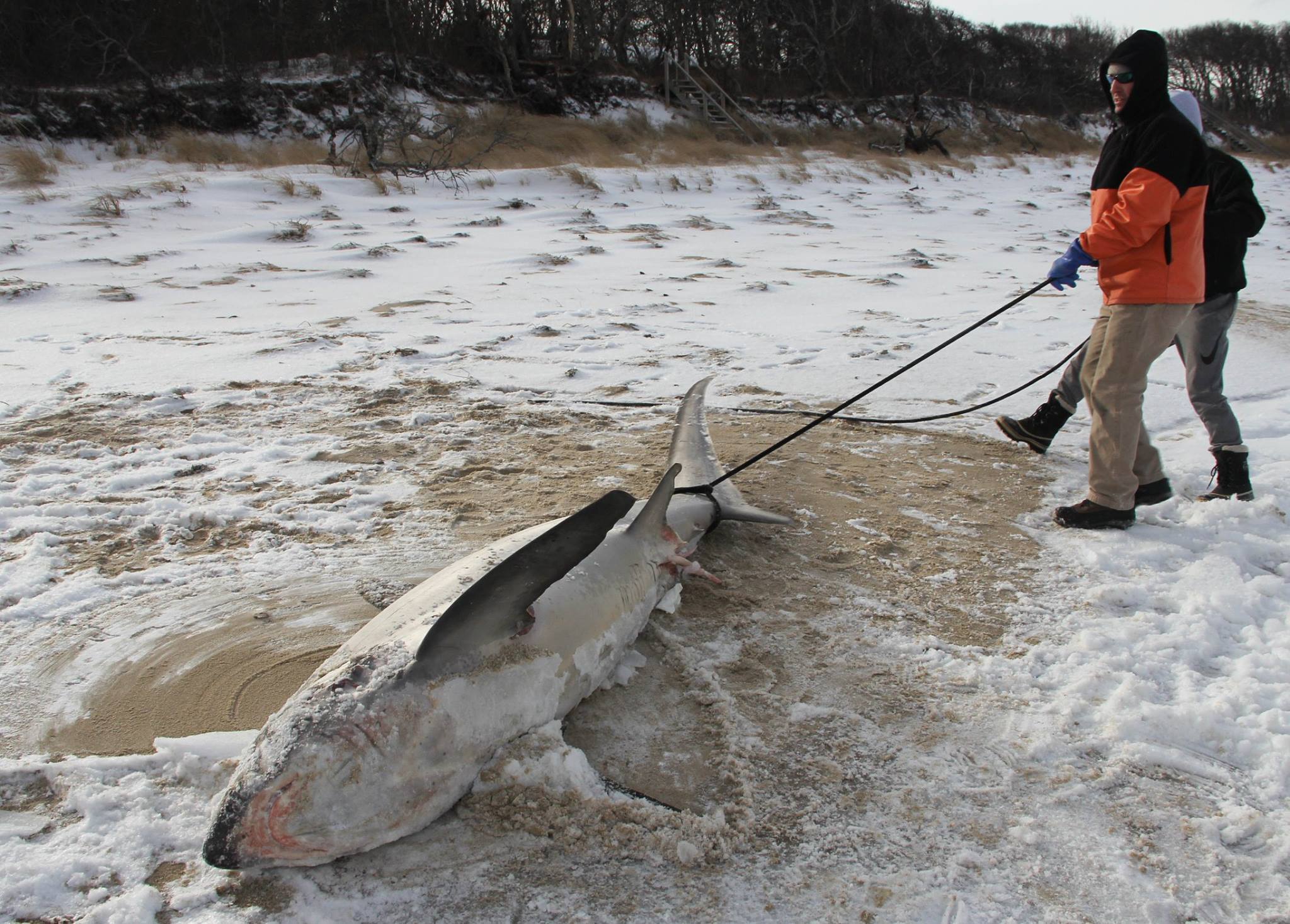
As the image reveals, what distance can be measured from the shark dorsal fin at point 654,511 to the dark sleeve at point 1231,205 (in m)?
2.36

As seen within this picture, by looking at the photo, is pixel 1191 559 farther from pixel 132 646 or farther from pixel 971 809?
pixel 132 646

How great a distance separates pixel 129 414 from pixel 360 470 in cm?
140

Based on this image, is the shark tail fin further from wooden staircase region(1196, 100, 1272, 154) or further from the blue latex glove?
wooden staircase region(1196, 100, 1272, 154)

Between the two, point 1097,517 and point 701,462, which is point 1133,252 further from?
point 701,462

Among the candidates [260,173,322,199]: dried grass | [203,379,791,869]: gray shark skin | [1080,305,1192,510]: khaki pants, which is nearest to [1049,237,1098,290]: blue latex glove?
[1080,305,1192,510]: khaki pants

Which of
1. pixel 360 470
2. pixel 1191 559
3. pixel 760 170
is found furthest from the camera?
pixel 760 170

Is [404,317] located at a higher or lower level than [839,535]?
higher

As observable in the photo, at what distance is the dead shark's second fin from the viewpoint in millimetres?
1952

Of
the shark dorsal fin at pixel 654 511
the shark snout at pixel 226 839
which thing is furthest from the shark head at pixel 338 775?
the shark dorsal fin at pixel 654 511

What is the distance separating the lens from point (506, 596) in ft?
6.63

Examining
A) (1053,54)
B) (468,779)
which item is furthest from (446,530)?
(1053,54)

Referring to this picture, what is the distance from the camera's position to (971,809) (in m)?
1.98

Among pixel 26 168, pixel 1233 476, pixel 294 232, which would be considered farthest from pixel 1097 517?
pixel 26 168

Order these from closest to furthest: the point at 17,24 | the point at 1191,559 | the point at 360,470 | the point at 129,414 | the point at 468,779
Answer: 1. the point at 468,779
2. the point at 1191,559
3. the point at 360,470
4. the point at 129,414
5. the point at 17,24
